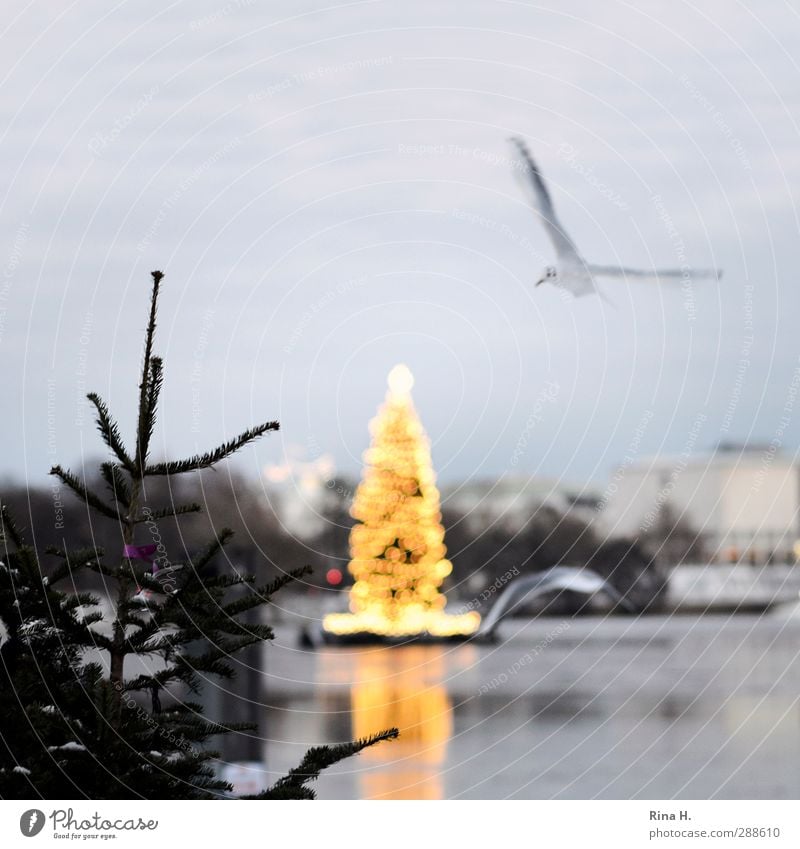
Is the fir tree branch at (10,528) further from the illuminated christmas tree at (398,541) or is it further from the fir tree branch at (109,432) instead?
the illuminated christmas tree at (398,541)

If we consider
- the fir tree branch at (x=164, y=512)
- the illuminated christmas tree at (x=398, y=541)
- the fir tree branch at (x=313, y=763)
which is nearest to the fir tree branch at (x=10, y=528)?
the fir tree branch at (x=164, y=512)

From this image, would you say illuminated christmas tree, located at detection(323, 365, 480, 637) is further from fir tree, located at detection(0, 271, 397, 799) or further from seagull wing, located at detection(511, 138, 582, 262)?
fir tree, located at detection(0, 271, 397, 799)

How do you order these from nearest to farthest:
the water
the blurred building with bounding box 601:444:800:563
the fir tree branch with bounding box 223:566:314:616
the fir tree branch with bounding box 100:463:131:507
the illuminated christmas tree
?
the fir tree branch with bounding box 223:566:314:616 → the fir tree branch with bounding box 100:463:131:507 → the water → the illuminated christmas tree → the blurred building with bounding box 601:444:800:563

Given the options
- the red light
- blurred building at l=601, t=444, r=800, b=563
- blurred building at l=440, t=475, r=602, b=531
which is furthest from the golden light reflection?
blurred building at l=601, t=444, r=800, b=563

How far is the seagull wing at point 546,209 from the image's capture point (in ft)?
13.7

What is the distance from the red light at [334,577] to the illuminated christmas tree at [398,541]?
5.87 m

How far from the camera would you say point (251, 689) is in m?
6.57

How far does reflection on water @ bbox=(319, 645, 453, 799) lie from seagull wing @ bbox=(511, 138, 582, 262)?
4321 millimetres

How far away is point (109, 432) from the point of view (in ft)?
9.24

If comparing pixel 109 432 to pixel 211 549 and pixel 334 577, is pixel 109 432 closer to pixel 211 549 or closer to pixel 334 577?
pixel 211 549

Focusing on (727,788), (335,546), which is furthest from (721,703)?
(335,546)

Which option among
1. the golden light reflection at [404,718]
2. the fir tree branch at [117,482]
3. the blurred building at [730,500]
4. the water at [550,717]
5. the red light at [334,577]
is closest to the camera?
the fir tree branch at [117,482]

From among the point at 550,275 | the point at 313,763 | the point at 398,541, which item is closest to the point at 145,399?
the point at 313,763

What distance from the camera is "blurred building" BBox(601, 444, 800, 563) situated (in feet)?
130
